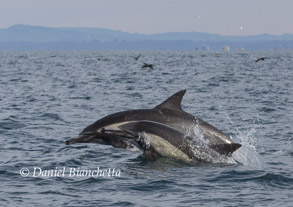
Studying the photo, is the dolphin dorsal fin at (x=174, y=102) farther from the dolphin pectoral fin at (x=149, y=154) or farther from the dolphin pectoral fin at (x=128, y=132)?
the dolphin pectoral fin at (x=149, y=154)

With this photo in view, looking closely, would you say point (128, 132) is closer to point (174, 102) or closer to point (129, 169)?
point (129, 169)

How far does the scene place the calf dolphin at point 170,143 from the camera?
45.7 feet

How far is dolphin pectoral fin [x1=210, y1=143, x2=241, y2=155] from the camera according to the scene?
1337 cm

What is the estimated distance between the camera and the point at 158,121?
14.6 meters

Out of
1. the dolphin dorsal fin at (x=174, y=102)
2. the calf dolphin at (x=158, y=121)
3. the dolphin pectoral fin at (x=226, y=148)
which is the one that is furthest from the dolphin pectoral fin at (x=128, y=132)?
the dolphin pectoral fin at (x=226, y=148)

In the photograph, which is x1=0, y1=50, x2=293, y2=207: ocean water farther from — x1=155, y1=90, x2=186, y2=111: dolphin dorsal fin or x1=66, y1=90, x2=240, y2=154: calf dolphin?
x1=155, y1=90, x2=186, y2=111: dolphin dorsal fin

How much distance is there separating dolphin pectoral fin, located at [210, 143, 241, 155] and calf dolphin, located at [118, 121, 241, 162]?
123 millimetres

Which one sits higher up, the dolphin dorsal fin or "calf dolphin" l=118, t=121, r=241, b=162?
the dolphin dorsal fin

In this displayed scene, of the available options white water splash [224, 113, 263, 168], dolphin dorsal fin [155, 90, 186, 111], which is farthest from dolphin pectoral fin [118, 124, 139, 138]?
white water splash [224, 113, 263, 168]

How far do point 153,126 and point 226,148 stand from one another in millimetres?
1829

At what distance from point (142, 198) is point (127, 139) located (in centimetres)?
347

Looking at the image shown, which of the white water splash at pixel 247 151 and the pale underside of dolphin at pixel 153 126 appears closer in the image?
the pale underside of dolphin at pixel 153 126

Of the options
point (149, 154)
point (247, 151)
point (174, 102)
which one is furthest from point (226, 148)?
point (247, 151)

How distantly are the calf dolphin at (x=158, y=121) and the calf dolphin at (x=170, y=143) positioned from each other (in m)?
0.27
